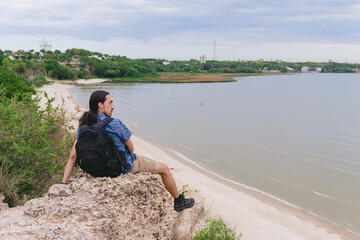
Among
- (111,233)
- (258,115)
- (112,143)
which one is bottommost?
(258,115)

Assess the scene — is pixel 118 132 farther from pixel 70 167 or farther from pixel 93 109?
pixel 70 167

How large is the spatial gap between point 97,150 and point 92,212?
2.46ft

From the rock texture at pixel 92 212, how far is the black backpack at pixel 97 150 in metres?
0.24

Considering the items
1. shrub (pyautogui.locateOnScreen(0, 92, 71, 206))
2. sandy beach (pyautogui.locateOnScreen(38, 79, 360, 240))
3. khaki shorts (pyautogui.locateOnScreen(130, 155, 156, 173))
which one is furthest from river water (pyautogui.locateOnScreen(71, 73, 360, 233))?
shrub (pyautogui.locateOnScreen(0, 92, 71, 206))

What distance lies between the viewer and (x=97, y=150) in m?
3.79

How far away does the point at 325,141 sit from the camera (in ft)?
72.8

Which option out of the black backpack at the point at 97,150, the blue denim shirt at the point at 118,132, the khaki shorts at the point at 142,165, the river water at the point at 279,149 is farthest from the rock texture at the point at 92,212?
the river water at the point at 279,149

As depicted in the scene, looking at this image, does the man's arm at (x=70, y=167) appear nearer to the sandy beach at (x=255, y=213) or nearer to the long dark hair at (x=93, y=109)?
the long dark hair at (x=93, y=109)

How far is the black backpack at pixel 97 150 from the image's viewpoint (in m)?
3.80

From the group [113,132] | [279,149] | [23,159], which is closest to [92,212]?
[113,132]

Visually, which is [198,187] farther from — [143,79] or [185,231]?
[143,79]

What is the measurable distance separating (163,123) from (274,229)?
20797mm

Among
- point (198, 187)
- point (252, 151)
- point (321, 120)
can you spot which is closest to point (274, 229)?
point (198, 187)

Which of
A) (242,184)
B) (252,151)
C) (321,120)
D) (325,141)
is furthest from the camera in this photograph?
(321,120)
